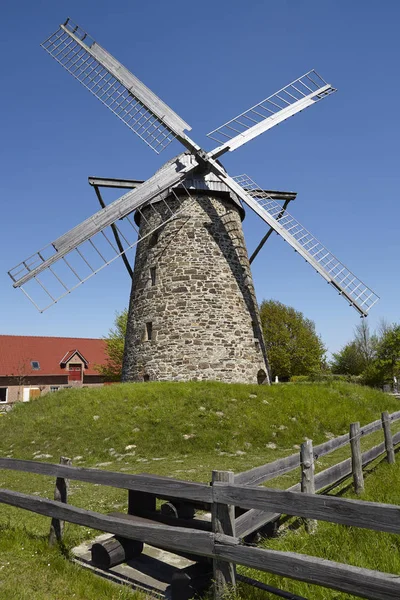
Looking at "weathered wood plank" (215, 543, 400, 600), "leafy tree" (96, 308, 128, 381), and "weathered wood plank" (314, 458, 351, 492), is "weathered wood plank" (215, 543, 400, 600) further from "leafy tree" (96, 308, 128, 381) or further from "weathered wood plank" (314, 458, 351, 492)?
"leafy tree" (96, 308, 128, 381)

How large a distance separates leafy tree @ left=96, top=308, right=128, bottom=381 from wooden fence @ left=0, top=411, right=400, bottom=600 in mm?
36385

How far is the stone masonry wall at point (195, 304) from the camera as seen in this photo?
60.8ft

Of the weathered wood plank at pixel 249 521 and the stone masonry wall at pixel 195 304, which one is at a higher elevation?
the stone masonry wall at pixel 195 304

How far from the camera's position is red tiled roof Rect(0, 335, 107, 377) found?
41906mm

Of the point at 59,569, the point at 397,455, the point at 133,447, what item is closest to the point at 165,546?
the point at 59,569

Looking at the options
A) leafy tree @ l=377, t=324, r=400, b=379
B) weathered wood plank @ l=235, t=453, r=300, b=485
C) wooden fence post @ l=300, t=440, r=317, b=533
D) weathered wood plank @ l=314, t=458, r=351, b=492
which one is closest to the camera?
weathered wood plank @ l=235, t=453, r=300, b=485

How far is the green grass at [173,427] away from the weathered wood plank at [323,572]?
4.73 meters

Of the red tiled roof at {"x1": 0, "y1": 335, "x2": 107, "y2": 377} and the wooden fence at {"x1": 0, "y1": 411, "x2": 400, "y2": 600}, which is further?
the red tiled roof at {"x1": 0, "y1": 335, "x2": 107, "y2": 377}

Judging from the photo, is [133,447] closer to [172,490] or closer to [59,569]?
[59,569]

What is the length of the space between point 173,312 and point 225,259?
340 cm

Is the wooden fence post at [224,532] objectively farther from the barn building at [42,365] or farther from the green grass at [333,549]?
the barn building at [42,365]

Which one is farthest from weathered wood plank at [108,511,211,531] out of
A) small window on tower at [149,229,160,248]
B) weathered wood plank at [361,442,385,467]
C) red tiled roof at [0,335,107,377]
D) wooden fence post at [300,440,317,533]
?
red tiled roof at [0,335,107,377]

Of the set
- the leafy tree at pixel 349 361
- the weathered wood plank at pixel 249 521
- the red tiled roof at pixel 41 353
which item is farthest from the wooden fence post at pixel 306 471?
the leafy tree at pixel 349 361

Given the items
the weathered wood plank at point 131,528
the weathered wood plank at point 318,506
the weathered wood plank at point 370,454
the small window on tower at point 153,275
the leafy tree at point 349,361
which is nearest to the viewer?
the weathered wood plank at point 318,506
